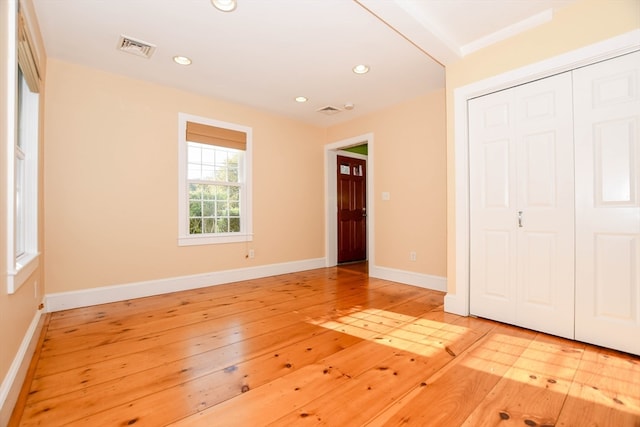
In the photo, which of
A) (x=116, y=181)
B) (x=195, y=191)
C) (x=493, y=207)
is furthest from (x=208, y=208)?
(x=493, y=207)

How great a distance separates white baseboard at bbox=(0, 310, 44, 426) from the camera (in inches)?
54.9

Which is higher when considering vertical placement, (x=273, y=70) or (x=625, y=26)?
(x=273, y=70)

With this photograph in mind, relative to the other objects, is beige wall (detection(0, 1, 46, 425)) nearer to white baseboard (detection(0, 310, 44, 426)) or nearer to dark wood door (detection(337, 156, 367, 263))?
white baseboard (detection(0, 310, 44, 426))

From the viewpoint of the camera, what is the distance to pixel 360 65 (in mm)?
3199

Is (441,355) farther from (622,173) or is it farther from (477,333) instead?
(622,173)

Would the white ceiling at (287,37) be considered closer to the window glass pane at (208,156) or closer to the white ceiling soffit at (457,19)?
the white ceiling soffit at (457,19)

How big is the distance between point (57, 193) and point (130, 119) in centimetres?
110

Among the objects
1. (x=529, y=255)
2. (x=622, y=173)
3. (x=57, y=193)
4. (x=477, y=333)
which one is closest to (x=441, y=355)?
(x=477, y=333)

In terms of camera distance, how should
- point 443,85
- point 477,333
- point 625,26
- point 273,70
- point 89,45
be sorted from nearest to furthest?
point 625,26 < point 477,333 < point 89,45 < point 273,70 < point 443,85

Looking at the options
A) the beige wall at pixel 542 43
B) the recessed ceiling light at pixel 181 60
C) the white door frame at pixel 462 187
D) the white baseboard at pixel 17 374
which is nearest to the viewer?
the white baseboard at pixel 17 374

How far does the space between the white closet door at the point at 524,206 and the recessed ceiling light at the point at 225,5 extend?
2245 mm

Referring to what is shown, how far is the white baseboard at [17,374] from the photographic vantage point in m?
1.39

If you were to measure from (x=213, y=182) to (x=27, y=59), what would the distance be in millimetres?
2217

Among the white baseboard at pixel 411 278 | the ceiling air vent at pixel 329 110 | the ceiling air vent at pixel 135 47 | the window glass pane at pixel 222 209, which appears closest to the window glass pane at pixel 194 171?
the window glass pane at pixel 222 209
